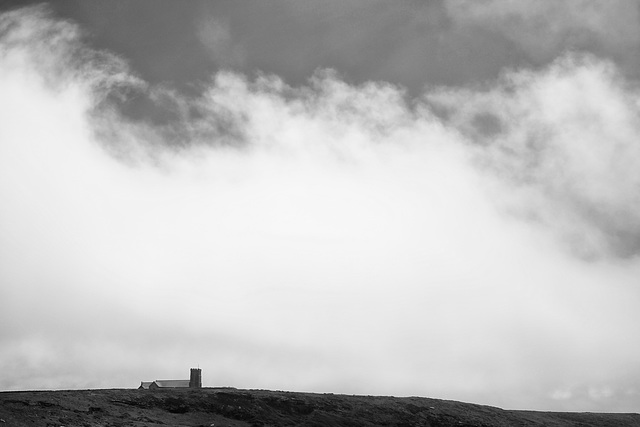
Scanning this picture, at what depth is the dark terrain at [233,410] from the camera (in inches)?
1592

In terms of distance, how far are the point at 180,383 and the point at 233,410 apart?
3993cm

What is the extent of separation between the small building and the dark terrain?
26851mm

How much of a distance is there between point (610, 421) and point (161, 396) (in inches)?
2570

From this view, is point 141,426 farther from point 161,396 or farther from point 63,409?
point 161,396

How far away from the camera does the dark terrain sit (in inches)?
1592

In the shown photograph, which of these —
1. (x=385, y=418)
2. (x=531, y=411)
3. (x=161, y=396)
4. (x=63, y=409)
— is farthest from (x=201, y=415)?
(x=531, y=411)

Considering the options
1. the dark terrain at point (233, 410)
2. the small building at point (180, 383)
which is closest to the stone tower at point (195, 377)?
the small building at point (180, 383)

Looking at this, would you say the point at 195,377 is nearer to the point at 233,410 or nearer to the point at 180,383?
the point at 180,383

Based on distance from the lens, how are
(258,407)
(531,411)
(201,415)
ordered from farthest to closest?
(531,411) < (258,407) < (201,415)

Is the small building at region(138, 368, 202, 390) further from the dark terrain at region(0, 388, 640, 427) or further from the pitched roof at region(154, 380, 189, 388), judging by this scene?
the dark terrain at region(0, 388, 640, 427)

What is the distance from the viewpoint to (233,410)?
1972 inches

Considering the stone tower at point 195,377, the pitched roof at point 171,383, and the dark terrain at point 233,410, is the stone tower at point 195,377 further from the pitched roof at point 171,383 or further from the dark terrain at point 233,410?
the dark terrain at point 233,410

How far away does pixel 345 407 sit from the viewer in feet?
191

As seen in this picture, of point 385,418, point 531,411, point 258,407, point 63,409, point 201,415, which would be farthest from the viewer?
point 531,411
